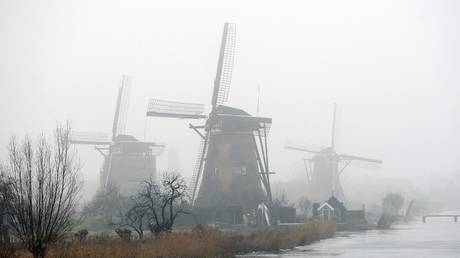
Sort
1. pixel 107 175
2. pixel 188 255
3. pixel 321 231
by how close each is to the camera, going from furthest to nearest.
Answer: pixel 107 175 → pixel 321 231 → pixel 188 255

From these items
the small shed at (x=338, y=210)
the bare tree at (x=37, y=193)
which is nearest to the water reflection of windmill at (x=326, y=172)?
the small shed at (x=338, y=210)

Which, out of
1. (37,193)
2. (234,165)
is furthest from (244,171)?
(37,193)

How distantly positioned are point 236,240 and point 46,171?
750 inches

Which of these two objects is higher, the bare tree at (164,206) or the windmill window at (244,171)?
the windmill window at (244,171)

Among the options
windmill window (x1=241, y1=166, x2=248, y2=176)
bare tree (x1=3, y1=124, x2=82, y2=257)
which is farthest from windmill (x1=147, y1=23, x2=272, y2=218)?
bare tree (x1=3, y1=124, x2=82, y2=257)

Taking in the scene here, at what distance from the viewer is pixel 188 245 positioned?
3134 centimetres

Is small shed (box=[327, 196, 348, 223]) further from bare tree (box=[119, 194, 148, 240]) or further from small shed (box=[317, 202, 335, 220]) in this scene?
bare tree (box=[119, 194, 148, 240])

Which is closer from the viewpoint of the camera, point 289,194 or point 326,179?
point 326,179

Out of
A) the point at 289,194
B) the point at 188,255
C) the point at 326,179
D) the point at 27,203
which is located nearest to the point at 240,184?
the point at 188,255

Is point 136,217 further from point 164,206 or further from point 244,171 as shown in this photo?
point 244,171

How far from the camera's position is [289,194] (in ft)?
414

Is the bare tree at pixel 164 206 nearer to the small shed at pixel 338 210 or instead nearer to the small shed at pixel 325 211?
the small shed at pixel 325 211

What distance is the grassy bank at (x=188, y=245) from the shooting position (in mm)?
25156

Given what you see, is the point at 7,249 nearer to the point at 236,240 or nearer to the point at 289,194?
the point at 236,240
